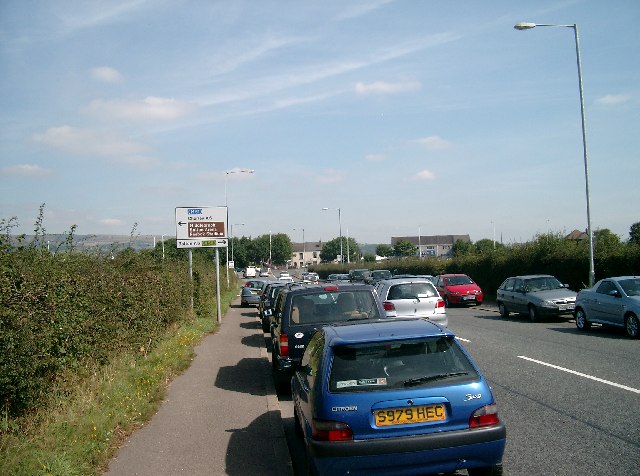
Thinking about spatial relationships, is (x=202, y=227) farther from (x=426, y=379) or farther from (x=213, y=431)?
(x=426, y=379)

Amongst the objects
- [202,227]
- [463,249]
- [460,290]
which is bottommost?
[460,290]

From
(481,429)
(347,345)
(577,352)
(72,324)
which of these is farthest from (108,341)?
(577,352)

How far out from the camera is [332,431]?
16.3 feet

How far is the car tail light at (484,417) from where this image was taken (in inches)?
196

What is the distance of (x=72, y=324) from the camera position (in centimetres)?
845

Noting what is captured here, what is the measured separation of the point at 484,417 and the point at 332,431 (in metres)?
1.24

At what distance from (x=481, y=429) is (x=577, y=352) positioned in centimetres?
880

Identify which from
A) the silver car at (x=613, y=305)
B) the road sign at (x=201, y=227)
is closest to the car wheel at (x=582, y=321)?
the silver car at (x=613, y=305)

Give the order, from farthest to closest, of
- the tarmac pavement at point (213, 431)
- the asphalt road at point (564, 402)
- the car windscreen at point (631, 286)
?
the car windscreen at point (631, 286) < the tarmac pavement at point (213, 431) < the asphalt road at point (564, 402)

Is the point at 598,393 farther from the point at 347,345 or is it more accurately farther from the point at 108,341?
the point at 108,341

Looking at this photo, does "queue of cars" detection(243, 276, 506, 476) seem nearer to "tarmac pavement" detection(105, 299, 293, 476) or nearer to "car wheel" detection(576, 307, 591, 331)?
"tarmac pavement" detection(105, 299, 293, 476)

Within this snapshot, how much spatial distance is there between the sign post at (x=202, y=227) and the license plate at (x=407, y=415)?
62.3 feet

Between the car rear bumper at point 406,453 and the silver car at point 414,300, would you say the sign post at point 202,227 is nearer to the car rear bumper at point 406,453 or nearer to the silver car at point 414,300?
the silver car at point 414,300

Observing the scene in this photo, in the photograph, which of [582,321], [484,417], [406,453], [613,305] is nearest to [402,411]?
[406,453]
